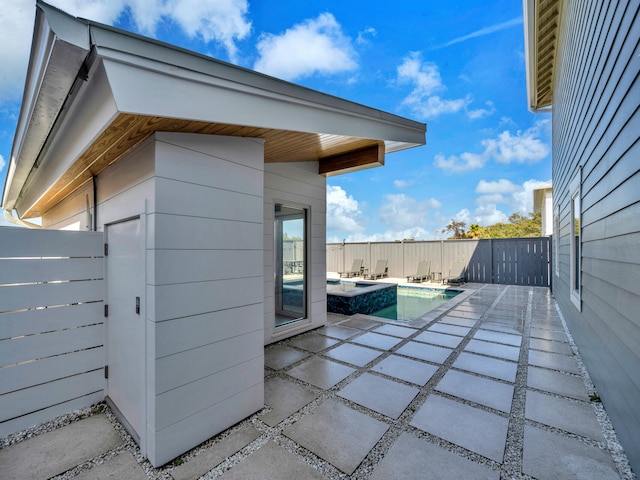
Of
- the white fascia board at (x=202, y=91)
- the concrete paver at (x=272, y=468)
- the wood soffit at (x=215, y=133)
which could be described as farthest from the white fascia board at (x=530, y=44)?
the concrete paver at (x=272, y=468)

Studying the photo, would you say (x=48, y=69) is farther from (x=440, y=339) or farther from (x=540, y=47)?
(x=540, y=47)

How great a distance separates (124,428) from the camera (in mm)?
2369

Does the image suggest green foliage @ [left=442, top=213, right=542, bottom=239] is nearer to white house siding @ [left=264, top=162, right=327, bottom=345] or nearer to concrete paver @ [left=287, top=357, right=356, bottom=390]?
white house siding @ [left=264, top=162, right=327, bottom=345]

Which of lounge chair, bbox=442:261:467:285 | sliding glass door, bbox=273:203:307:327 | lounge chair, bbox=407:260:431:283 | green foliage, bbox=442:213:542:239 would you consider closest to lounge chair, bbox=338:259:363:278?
lounge chair, bbox=407:260:431:283

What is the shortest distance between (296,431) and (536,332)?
4.41 m

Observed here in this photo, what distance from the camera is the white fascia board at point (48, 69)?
4.63ft

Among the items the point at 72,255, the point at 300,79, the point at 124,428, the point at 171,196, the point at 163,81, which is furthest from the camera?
the point at 300,79

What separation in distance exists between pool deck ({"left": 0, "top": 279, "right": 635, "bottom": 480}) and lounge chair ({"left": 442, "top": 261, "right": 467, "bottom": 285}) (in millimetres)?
7350

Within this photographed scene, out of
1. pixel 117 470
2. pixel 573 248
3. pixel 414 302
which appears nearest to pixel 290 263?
pixel 117 470

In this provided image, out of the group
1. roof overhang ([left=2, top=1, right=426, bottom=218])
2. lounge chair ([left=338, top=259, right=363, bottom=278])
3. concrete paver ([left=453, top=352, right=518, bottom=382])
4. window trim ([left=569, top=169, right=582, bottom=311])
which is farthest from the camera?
lounge chair ([left=338, top=259, right=363, bottom=278])

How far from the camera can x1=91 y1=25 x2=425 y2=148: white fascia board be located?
154cm

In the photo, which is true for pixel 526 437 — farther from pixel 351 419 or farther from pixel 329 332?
pixel 329 332

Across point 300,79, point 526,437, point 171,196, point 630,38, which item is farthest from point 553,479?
point 300,79

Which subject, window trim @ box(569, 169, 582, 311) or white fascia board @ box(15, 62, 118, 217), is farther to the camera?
window trim @ box(569, 169, 582, 311)
